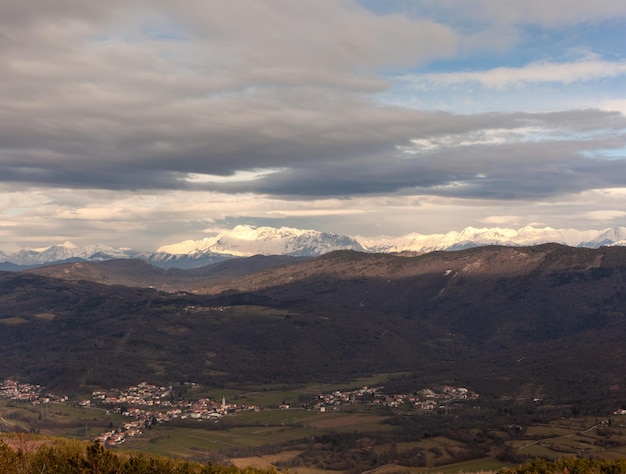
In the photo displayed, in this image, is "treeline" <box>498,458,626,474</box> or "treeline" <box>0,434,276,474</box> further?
"treeline" <box>498,458,626,474</box>

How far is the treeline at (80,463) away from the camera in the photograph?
7262 centimetres

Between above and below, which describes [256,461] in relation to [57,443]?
below

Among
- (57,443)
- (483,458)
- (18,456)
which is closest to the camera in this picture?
(18,456)

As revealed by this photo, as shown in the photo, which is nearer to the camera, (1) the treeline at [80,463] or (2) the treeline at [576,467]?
(1) the treeline at [80,463]

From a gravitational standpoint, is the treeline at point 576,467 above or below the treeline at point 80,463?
below

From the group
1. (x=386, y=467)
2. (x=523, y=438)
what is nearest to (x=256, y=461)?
(x=386, y=467)

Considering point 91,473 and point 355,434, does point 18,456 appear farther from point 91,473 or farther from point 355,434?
point 355,434

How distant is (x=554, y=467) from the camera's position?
309 ft

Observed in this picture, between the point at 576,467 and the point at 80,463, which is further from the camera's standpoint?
the point at 576,467

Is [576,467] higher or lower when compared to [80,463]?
lower

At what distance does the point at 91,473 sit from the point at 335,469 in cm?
10320

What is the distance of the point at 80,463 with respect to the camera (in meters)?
74.8

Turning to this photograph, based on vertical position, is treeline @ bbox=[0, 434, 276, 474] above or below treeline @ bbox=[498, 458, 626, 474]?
above

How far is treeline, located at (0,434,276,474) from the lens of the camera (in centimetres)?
7262
